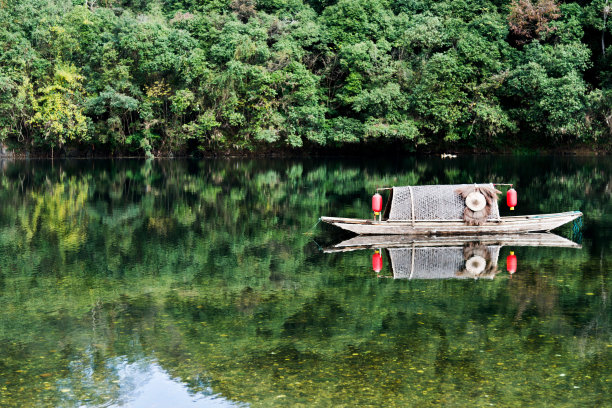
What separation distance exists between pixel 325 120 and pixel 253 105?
6852mm

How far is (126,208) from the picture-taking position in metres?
29.2

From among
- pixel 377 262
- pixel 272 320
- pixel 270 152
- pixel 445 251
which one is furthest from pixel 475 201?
pixel 270 152

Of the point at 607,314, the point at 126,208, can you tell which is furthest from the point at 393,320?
the point at 126,208

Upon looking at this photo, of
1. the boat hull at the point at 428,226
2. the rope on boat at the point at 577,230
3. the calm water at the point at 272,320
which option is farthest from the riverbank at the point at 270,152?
the boat hull at the point at 428,226

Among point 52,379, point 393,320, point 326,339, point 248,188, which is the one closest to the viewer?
point 52,379

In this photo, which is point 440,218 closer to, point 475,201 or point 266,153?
point 475,201

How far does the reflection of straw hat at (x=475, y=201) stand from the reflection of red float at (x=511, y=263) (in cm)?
249

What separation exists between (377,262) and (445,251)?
258 cm

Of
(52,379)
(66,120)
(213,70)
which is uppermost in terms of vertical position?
(213,70)

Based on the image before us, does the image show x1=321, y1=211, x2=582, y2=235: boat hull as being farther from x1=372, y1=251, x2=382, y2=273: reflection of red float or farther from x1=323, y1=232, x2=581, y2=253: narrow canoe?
x1=372, y1=251, x2=382, y2=273: reflection of red float

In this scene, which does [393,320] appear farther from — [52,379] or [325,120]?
[325,120]

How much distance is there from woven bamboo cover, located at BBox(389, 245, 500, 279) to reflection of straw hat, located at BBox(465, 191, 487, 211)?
5.45 feet

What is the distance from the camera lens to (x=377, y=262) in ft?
61.2

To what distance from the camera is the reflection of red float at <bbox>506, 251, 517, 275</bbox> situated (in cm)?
1742
